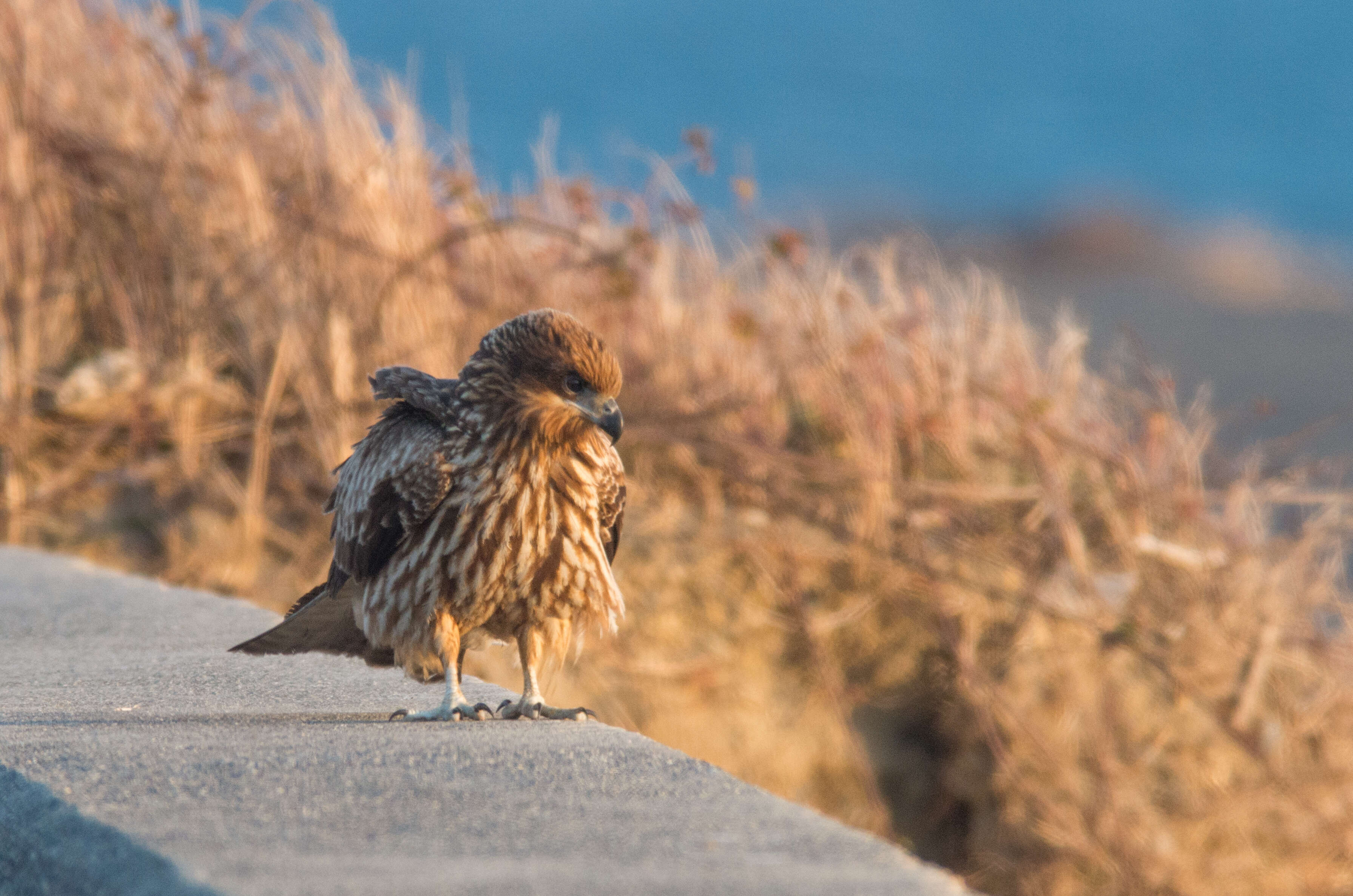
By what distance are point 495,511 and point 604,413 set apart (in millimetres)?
328

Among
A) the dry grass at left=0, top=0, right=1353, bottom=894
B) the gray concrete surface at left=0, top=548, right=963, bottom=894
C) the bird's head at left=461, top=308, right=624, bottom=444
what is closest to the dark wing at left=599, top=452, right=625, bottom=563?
the bird's head at left=461, top=308, right=624, bottom=444

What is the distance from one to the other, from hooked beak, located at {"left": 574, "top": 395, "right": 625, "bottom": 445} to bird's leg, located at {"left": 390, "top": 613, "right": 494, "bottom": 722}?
22.2 inches

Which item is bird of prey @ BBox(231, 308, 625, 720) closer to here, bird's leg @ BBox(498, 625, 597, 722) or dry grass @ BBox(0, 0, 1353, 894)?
bird's leg @ BBox(498, 625, 597, 722)

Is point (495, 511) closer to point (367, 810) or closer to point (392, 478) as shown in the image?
point (392, 478)

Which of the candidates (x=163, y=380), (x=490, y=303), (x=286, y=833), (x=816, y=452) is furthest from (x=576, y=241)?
(x=286, y=833)

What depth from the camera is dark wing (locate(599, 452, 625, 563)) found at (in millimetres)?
3490

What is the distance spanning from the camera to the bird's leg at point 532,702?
331 cm

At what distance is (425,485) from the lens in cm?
327

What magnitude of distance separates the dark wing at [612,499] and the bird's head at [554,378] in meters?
0.21

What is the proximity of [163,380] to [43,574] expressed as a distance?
1832mm

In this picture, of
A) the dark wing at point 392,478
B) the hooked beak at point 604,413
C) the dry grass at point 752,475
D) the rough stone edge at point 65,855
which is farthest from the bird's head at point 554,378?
the dry grass at point 752,475

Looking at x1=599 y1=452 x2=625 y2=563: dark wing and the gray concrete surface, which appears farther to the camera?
x1=599 y1=452 x2=625 y2=563: dark wing

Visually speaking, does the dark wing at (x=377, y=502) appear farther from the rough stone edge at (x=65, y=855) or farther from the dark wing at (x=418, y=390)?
the rough stone edge at (x=65, y=855)

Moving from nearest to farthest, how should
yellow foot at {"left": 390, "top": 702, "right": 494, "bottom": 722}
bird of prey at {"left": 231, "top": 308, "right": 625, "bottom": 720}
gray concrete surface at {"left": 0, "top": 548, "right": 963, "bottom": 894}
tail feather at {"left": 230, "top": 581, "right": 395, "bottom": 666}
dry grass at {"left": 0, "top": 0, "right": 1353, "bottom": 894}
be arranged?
gray concrete surface at {"left": 0, "top": 548, "right": 963, "bottom": 894}, yellow foot at {"left": 390, "top": 702, "right": 494, "bottom": 722}, bird of prey at {"left": 231, "top": 308, "right": 625, "bottom": 720}, tail feather at {"left": 230, "top": 581, "right": 395, "bottom": 666}, dry grass at {"left": 0, "top": 0, "right": 1353, "bottom": 894}
